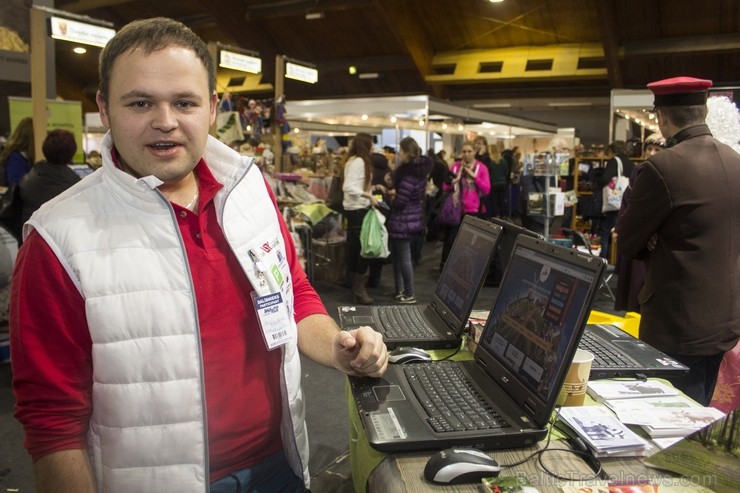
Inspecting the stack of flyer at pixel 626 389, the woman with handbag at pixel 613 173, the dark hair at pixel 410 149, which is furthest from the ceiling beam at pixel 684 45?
the stack of flyer at pixel 626 389

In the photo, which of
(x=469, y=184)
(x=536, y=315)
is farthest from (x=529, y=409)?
(x=469, y=184)

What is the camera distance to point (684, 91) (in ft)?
Answer: 6.32

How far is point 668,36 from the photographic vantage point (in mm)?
11172

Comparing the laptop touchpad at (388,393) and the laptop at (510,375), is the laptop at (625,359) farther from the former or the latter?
the laptop touchpad at (388,393)

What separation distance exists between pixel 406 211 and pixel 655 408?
164 inches

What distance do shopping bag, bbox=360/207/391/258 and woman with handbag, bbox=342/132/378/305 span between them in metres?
0.09

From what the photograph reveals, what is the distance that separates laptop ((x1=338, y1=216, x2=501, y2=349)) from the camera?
1.56 m

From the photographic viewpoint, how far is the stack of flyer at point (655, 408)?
105cm

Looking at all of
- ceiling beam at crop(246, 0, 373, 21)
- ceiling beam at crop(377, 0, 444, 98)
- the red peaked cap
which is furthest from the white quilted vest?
ceiling beam at crop(246, 0, 373, 21)

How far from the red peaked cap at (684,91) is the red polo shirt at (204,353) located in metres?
1.48

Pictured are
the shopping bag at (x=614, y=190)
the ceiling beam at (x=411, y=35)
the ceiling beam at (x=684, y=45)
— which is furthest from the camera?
the ceiling beam at (x=411, y=35)

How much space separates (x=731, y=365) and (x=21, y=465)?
9.63 feet

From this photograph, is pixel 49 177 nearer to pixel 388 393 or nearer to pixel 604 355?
pixel 388 393

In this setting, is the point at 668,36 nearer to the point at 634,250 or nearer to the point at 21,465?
the point at 634,250
